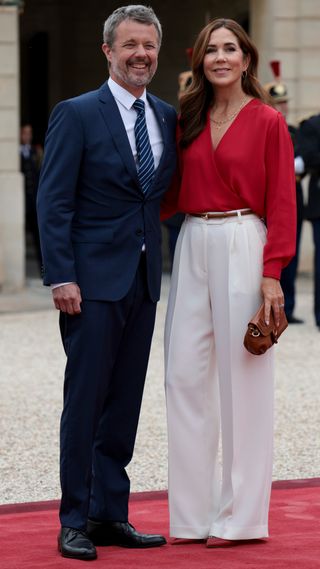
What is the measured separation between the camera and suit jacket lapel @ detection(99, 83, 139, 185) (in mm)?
4801

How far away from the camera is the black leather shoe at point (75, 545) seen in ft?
15.5

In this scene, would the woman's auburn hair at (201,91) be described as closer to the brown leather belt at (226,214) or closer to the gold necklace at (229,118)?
the gold necklace at (229,118)

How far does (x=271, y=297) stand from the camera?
4816 millimetres

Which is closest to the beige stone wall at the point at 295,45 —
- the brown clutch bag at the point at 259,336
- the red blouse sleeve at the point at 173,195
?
the red blouse sleeve at the point at 173,195

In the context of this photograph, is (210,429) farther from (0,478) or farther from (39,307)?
(39,307)

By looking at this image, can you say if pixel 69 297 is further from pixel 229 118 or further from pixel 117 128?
pixel 229 118

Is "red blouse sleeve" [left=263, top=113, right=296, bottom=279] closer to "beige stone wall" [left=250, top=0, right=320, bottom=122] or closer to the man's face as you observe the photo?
the man's face

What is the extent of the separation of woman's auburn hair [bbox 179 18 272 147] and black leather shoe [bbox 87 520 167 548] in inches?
52.7

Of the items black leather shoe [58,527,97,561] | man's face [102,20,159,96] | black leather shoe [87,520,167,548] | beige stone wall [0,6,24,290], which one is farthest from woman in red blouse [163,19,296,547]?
beige stone wall [0,6,24,290]

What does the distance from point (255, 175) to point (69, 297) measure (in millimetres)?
754

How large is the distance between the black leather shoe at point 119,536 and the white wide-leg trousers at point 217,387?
10 centimetres

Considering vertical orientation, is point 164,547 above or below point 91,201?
below

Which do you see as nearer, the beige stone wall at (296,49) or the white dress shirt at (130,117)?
the white dress shirt at (130,117)

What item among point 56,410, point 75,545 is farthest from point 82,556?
point 56,410
